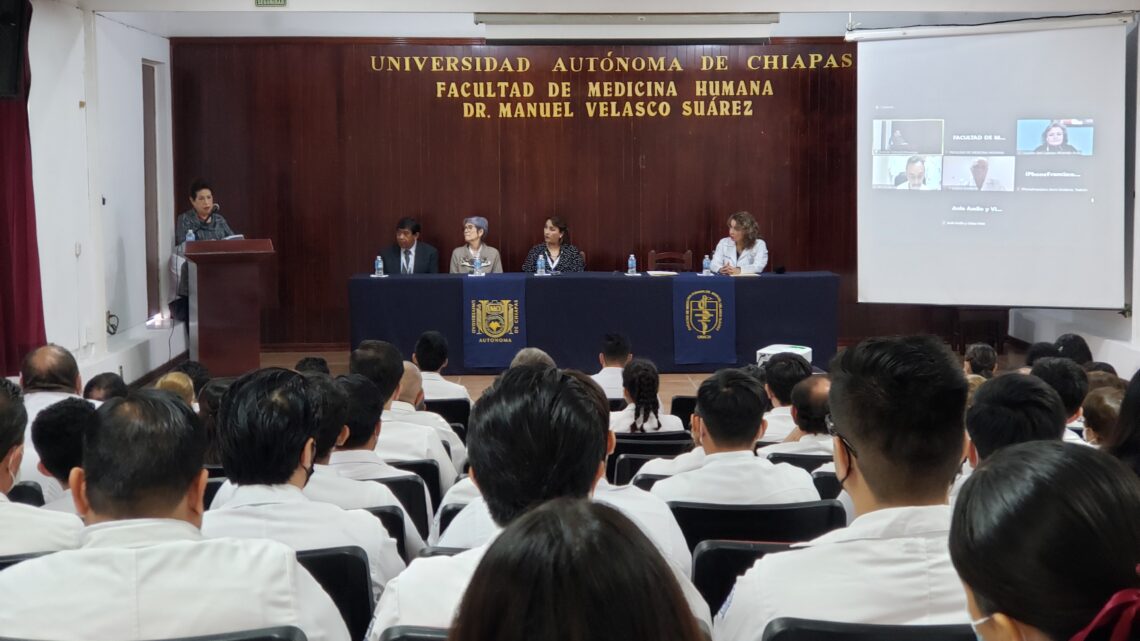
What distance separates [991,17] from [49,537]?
29.4 ft

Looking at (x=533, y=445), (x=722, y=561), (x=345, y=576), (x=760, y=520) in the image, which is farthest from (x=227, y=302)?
(x=533, y=445)

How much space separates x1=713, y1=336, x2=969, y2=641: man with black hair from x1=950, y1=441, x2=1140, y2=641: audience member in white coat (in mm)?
673

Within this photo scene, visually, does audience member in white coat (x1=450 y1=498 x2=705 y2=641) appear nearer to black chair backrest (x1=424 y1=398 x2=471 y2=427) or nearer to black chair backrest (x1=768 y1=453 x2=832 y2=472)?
black chair backrest (x1=768 y1=453 x2=832 y2=472)

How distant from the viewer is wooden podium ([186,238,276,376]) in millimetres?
8180

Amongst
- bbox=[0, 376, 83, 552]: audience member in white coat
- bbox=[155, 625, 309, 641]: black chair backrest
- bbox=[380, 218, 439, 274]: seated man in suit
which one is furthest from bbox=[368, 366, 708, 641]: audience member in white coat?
bbox=[380, 218, 439, 274]: seated man in suit

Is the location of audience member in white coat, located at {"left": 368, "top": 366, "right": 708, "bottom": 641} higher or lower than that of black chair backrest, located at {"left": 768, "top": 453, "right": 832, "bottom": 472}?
higher

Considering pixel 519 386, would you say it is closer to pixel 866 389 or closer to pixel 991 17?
pixel 866 389

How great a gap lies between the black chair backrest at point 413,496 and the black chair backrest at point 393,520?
375 millimetres

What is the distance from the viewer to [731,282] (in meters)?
9.09

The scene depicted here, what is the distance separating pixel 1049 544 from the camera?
45.4 inches

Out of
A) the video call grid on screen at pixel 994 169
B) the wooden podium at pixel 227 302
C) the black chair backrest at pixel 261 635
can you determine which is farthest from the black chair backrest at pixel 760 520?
the video call grid on screen at pixel 994 169

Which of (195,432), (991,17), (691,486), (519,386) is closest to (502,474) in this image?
(519,386)

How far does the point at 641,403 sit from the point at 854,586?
2749 mm

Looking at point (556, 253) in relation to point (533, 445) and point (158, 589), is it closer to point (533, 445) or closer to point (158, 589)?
point (533, 445)
